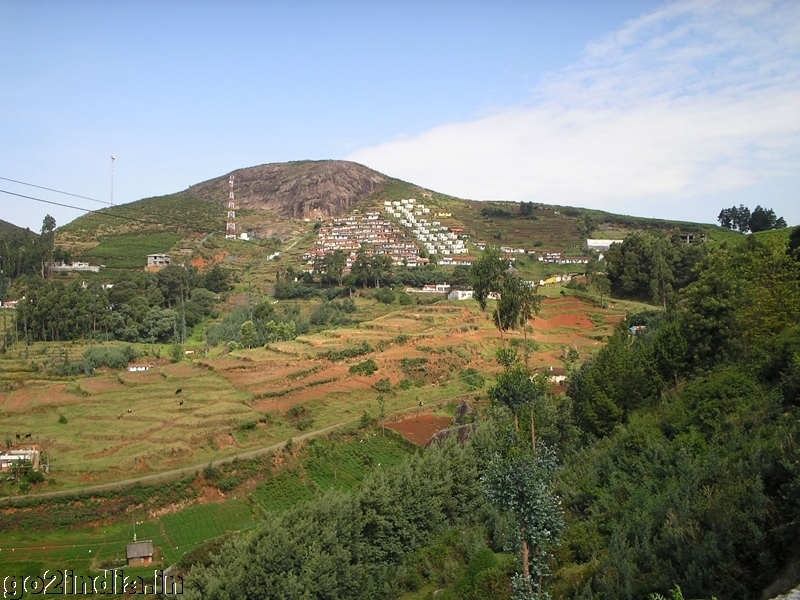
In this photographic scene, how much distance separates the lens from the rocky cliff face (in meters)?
118

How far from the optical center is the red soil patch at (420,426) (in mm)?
27875

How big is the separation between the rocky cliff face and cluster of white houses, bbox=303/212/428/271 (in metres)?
12.6

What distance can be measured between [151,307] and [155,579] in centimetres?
4033

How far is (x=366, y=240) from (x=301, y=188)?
41010 millimetres

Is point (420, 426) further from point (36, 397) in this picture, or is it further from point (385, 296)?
point (385, 296)

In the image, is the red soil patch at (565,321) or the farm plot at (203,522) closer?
the farm plot at (203,522)

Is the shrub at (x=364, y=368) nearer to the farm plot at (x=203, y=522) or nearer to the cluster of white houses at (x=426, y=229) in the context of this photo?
the farm plot at (x=203, y=522)

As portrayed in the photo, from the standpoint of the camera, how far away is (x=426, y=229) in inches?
3666

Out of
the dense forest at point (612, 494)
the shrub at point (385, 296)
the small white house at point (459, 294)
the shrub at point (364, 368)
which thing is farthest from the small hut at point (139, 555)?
the small white house at point (459, 294)

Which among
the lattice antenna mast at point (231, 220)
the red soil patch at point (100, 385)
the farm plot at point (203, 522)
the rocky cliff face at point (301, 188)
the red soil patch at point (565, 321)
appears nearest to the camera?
the farm plot at point (203, 522)

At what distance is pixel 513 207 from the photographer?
10812 cm

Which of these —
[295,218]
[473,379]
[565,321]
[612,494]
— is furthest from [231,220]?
[612,494]

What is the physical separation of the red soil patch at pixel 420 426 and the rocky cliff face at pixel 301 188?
87366 millimetres

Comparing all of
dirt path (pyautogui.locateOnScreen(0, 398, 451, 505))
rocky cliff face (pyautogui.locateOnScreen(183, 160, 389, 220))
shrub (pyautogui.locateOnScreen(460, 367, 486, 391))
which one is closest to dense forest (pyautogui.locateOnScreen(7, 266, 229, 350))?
shrub (pyautogui.locateOnScreen(460, 367, 486, 391))
